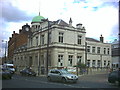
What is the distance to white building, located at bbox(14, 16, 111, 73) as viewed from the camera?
4462cm

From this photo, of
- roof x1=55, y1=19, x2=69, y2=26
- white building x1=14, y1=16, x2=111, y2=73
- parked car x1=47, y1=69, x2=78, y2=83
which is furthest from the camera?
roof x1=55, y1=19, x2=69, y2=26

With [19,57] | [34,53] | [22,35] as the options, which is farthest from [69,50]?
[22,35]

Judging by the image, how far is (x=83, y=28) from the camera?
4988cm

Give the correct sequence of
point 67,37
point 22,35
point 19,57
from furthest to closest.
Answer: point 22,35 → point 19,57 → point 67,37

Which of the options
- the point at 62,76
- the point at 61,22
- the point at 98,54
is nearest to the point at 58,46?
the point at 61,22

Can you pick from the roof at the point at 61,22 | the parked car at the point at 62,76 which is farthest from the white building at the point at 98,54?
the parked car at the point at 62,76

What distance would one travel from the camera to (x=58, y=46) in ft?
146

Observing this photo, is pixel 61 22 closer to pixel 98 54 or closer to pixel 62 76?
pixel 98 54

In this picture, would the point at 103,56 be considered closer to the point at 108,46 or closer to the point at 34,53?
the point at 108,46

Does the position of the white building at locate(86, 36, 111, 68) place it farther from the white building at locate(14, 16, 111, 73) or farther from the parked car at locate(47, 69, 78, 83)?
the parked car at locate(47, 69, 78, 83)

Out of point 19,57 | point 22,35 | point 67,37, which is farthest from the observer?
point 22,35

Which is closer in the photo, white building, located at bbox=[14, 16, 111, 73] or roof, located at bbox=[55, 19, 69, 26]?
white building, located at bbox=[14, 16, 111, 73]

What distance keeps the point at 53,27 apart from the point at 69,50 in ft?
20.2

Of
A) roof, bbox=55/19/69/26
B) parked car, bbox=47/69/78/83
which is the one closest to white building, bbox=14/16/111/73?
roof, bbox=55/19/69/26
